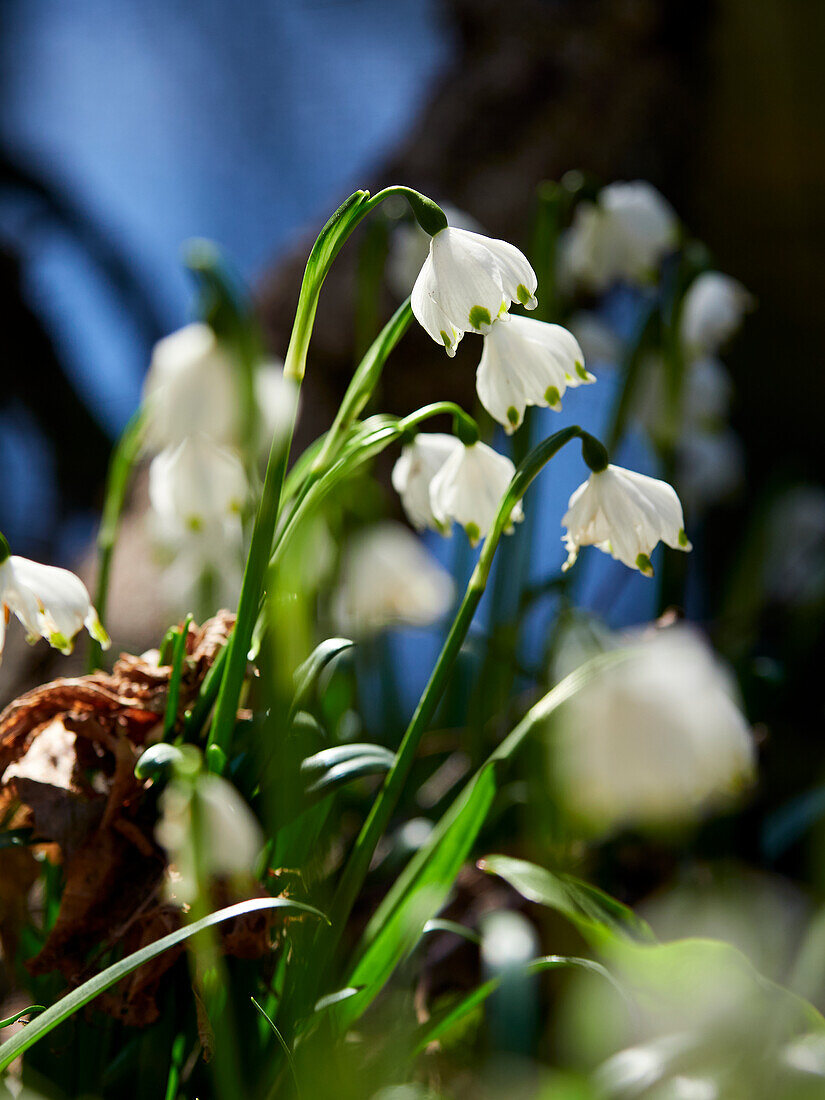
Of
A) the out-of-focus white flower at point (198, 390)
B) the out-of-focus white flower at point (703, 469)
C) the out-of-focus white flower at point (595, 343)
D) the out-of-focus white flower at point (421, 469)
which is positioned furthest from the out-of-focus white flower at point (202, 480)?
the out-of-focus white flower at point (703, 469)

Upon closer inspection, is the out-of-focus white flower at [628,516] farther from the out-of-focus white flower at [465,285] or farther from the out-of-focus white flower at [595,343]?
the out-of-focus white flower at [595,343]

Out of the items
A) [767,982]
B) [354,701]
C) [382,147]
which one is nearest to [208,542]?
[354,701]

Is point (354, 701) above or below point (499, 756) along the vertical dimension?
below

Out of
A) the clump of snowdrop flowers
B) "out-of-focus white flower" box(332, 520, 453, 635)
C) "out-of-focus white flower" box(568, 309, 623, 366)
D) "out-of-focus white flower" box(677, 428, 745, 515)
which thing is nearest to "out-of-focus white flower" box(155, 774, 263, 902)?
the clump of snowdrop flowers

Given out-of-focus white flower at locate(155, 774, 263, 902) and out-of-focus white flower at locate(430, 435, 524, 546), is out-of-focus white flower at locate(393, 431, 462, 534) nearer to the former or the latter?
out-of-focus white flower at locate(430, 435, 524, 546)

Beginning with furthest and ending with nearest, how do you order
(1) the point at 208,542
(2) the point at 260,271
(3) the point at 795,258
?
1. (2) the point at 260,271
2. (3) the point at 795,258
3. (1) the point at 208,542

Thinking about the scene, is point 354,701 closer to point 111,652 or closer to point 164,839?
point 111,652
